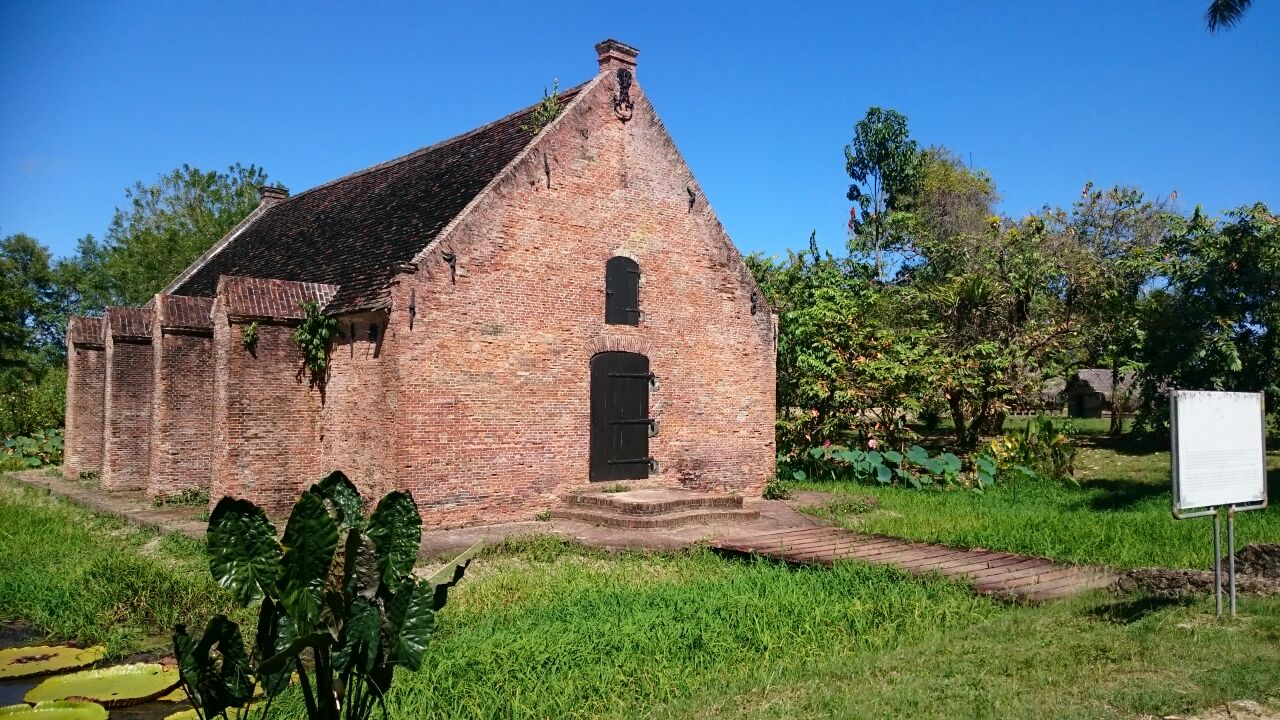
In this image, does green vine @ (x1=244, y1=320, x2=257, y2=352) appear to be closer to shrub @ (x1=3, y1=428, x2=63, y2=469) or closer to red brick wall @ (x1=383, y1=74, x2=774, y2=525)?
red brick wall @ (x1=383, y1=74, x2=774, y2=525)

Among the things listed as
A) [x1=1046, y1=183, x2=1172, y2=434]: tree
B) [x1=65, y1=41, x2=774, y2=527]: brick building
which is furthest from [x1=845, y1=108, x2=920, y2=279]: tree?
[x1=65, y1=41, x2=774, y2=527]: brick building

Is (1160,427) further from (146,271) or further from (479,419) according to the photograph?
(146,271)

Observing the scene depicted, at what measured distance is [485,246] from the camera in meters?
13.8

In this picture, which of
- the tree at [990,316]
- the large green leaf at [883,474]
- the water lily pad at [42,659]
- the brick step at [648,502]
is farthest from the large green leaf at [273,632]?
the tree at [990,316]

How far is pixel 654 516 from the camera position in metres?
13.4

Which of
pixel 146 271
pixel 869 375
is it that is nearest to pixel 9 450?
pixel 146 271

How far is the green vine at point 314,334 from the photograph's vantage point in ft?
47.6

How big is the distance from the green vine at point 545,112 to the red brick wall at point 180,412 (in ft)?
23.4

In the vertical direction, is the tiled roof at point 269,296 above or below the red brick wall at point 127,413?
above

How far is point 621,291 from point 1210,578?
965cm

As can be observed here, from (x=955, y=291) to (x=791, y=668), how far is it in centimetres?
1872

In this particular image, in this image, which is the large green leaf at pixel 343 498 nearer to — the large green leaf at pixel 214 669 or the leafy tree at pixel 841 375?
the large green leaf at pixel 214 669

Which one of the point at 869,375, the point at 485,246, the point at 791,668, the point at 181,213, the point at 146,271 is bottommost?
the point at 791,668

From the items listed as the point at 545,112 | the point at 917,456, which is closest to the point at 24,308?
the point at 545,112
